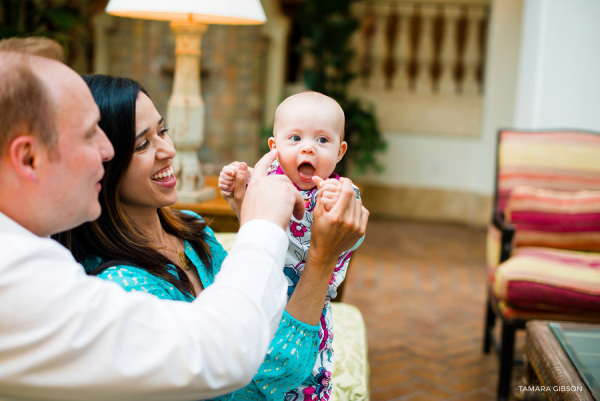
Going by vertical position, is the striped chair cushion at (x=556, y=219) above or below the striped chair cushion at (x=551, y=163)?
below

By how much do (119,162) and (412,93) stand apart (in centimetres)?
582

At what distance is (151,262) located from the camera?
116cm

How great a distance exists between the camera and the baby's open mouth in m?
1.37

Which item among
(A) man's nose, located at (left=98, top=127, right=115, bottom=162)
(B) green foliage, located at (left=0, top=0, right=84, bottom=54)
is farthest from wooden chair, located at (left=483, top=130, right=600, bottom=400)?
(B) green foliage, located at (left=0, top=0, right=84, bottom=54)

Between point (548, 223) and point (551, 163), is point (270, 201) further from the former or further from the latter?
point (551, 163)

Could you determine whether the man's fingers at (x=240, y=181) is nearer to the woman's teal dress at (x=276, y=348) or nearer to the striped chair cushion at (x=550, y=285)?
the woman's teal dress at (x=276, y=348)

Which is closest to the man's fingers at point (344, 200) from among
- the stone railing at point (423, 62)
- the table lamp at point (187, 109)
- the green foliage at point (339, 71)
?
the table lamp at point (187, 109)

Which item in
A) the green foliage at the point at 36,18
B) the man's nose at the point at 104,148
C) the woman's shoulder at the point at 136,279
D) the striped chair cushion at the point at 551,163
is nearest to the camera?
the man's nose at the point at 104,148

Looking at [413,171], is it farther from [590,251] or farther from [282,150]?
[282,150]

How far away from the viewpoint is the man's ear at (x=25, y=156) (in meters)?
0.72

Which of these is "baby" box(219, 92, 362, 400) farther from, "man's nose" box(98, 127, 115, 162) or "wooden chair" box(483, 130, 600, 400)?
"wooden chair" box(483, 130, 600, 400)

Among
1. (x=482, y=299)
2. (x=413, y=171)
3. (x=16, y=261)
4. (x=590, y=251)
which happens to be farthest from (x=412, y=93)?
(x=16, y=261)

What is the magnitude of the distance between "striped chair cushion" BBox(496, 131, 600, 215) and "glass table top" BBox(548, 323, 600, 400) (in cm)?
117

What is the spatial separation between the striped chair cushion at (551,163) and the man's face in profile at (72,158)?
109 inches
